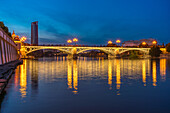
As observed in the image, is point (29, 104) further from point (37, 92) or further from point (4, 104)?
point (37, 92)

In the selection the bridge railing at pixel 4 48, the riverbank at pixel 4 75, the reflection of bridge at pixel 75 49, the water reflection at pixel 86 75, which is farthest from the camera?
the reflection of bridge at pixel 75 49

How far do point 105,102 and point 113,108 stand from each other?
1350 mm

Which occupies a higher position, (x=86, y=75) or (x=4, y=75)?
(x=4, y=75)

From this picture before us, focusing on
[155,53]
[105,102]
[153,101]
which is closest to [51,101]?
[105,102]

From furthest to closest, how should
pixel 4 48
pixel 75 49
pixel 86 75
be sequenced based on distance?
pixel 75 49
pixel 4 48
pixel 86 75

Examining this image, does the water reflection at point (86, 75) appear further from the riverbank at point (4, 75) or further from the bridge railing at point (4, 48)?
the bridge railing at point (4, 48)

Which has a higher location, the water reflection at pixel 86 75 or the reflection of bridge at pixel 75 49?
the reflection of bridge at pixel 75 49

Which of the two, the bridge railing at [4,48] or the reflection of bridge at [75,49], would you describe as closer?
the bridge railing at [4,48]

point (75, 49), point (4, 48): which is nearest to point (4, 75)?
point (4, 48)

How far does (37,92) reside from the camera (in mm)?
17062

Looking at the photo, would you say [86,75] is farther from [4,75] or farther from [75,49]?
[75,49]

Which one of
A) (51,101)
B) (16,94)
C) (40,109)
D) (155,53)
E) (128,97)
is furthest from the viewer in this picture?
(155,53)

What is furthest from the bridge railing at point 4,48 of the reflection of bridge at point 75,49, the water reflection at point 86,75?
the reflection of bridge at point 75,49

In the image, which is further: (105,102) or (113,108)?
(105,102)
